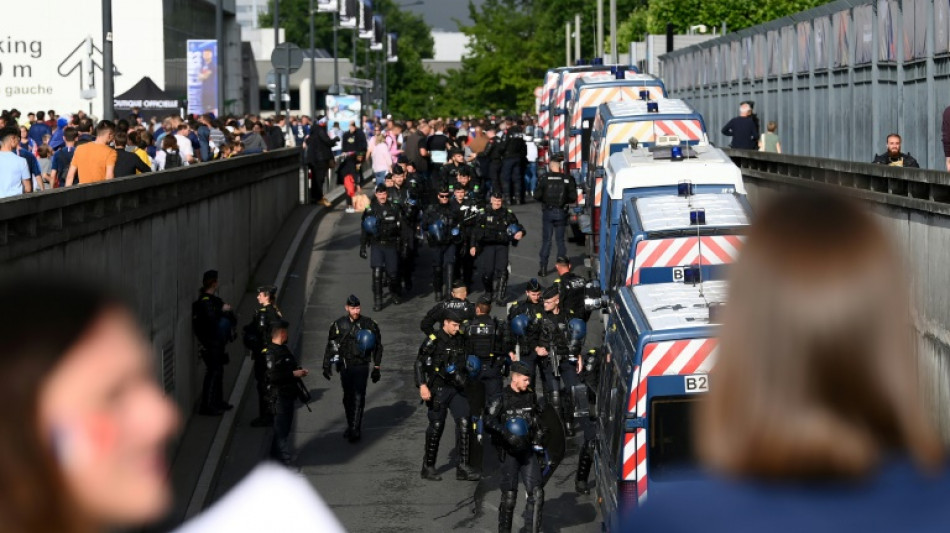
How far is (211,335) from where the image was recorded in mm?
21172

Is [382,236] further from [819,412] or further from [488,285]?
[819,412]

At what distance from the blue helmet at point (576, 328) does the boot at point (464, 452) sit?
149cm

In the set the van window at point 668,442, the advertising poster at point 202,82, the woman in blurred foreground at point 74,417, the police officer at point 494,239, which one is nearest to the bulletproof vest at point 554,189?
Result: the police officer at point 494,239

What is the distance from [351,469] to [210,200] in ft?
19.0

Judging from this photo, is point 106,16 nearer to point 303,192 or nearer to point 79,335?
point 303,192

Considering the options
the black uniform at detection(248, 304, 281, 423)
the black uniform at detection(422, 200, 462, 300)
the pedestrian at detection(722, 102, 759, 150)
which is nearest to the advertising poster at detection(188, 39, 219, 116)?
the pedestrian at detection(722, 102, 759, 150)

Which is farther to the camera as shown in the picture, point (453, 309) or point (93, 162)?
point (453, 309)

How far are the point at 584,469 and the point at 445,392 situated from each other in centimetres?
191

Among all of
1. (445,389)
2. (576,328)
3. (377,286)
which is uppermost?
(576,328)

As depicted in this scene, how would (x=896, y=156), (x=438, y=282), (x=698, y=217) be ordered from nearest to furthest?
(x=698, y=217)
(x=896, y=156)
(x=438, y=282)

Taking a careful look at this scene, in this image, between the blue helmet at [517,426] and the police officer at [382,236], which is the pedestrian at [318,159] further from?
the blue helmet at [517,426]

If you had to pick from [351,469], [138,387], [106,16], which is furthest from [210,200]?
[138,387]

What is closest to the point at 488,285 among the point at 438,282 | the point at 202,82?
the point at 438,282

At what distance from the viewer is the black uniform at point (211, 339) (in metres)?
21.1
